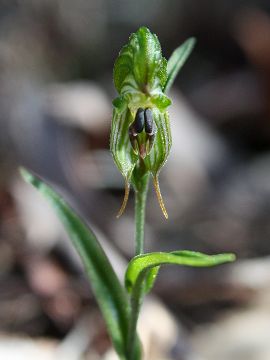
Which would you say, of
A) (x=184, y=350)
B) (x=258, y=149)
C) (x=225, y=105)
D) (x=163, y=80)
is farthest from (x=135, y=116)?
(x=225, y=105)

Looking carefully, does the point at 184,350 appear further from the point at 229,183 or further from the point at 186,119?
the point at 186,119

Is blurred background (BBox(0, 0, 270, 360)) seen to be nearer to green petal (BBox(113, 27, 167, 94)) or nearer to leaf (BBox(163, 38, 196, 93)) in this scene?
leaf (BBox(163, 38, 196, 93))

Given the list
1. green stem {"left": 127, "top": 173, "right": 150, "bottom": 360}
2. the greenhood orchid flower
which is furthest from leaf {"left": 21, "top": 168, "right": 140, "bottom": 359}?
the greenhood orchid flower

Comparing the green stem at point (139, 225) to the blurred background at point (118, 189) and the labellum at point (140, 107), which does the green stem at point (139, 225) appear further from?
the blurred background at point (118, 189)

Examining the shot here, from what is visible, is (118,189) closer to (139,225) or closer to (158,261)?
(139,225)

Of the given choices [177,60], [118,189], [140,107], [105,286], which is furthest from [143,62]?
[118,189]

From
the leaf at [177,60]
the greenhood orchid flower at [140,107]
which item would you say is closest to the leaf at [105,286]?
the greenhood orchid flower at [140,107]

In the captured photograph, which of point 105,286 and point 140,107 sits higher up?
point 140,107

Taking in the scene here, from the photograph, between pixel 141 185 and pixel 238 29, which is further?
pixel 238 29
